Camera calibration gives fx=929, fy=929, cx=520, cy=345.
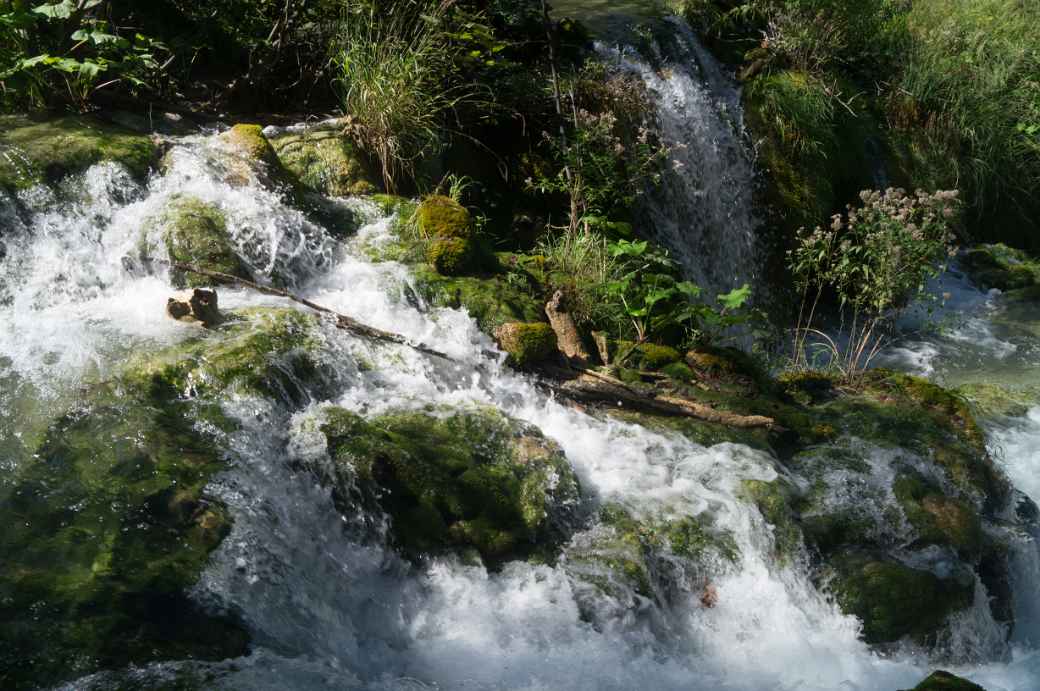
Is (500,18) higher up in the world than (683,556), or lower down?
higher up

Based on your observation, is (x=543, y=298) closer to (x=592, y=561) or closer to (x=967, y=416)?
(x=592, y=561)

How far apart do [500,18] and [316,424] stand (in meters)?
5.14

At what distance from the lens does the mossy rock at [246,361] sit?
4.18m

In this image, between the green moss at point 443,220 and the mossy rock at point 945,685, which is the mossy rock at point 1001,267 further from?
the mossy rock at point 945,685

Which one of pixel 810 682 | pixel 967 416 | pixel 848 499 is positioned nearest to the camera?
pixel 810 682

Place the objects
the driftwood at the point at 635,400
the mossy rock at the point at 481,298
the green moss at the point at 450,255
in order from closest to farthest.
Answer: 1. the driftwood at the point at 635,400
2. the mossy rock at the point at 481,298
3. the green moss at the point at 450,255

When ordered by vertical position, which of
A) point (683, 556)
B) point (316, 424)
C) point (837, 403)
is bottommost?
point (837, 403)

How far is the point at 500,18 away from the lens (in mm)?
8109

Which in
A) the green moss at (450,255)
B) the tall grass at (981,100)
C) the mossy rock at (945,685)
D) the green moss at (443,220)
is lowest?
the tall grass at (981,100)

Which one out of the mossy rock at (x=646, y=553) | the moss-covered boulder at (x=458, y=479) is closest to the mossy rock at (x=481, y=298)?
the moss-covered boulder at (x=458, y=479)

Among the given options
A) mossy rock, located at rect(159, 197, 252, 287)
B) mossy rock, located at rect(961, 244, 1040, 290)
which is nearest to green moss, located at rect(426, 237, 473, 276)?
mossy rock, located at rect(159, 197, 252, 287)

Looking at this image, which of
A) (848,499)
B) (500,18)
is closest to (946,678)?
(848,499)

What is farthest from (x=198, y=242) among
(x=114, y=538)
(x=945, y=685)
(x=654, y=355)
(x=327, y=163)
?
(x=945, y=685)

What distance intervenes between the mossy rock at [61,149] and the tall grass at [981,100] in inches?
349
